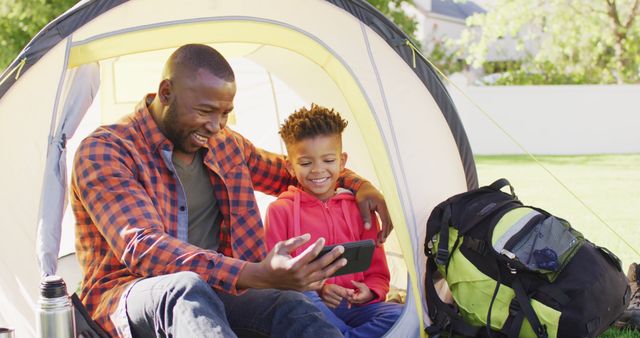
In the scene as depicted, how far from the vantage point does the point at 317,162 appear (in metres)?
3.39

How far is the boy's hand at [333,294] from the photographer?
3.18 meters

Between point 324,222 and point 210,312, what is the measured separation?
4.33 ft

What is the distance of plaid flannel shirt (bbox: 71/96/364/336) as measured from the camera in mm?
2354

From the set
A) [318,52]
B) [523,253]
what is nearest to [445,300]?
[523,253]

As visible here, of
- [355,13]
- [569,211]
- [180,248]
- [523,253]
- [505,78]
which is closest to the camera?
[180,248]

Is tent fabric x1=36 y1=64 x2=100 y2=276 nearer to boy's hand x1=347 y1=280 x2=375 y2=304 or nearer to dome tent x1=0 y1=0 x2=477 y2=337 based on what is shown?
dome tent x1=0 y1=0 x2=477 y2=337

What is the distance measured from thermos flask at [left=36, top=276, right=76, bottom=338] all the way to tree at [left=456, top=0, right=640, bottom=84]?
16.4 metres

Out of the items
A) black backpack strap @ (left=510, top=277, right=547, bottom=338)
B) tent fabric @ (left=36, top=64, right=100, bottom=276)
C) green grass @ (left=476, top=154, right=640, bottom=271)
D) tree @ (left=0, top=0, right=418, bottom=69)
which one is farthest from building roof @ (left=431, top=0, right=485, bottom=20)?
tent fabric @ (left=36, top=64, right=100, bottom=276)

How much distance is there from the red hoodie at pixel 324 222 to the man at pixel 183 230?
35 centimetres

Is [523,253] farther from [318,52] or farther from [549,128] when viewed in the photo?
[549,128]

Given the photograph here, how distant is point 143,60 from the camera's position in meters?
4.21

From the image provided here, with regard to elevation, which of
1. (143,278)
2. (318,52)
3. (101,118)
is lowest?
(143,278)

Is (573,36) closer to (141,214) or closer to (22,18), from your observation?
(22,18)

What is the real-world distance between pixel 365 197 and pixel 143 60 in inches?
59.7
